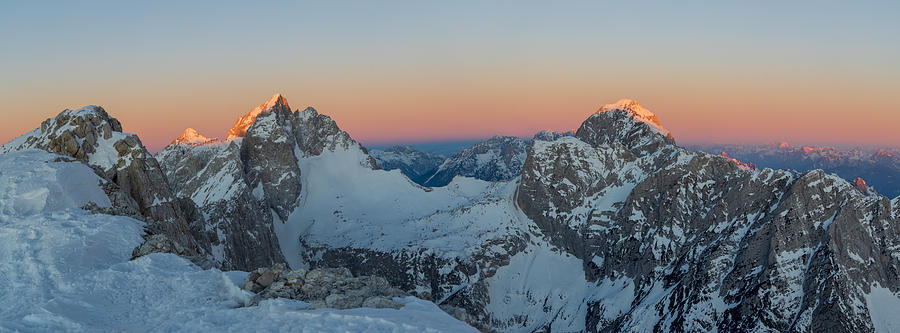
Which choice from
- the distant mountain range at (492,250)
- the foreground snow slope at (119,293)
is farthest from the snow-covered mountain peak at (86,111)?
the foreground snow slope at (119,293)

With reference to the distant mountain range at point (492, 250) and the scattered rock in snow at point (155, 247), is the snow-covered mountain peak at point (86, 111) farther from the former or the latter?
the scattered rock in snow at point (155, 247)

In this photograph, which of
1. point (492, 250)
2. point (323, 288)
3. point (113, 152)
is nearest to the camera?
point (323, 288)

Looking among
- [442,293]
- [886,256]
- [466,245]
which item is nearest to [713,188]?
[886,256]

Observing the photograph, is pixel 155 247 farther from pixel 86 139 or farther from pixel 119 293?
pixel 86 139

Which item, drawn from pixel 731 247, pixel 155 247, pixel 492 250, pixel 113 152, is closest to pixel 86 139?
pixel 113 152

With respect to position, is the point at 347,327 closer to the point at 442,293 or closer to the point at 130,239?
the point at 130,239

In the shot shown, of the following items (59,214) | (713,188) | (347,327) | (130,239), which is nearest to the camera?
(347,327)
